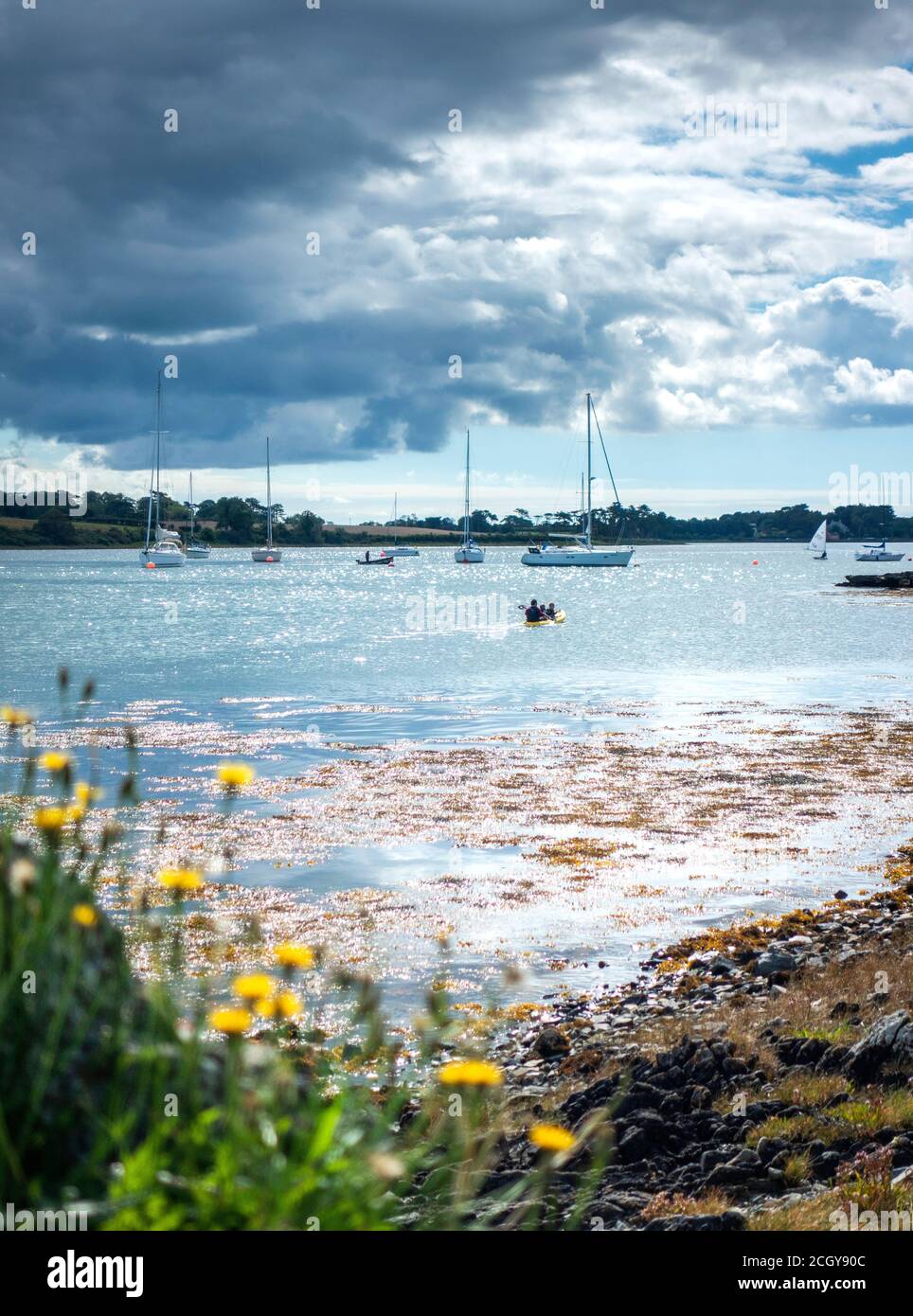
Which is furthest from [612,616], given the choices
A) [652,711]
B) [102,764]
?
[102,764]

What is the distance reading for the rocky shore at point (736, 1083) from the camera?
6781 millimetres

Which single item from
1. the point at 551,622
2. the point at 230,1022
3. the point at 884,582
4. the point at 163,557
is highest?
the point at 163,557

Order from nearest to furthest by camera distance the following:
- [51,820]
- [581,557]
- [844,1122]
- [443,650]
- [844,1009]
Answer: [51,820] → [844,1122] → [844,1009] → [443,650] → [581,557]

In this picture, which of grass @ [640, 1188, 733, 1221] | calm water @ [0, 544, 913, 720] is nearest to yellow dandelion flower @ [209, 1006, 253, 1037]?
grass @ [640, 1188, 733, 1221]

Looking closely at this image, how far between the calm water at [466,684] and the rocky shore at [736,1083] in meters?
1.18

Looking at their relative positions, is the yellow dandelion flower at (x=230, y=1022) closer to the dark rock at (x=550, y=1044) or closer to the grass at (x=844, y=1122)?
the grass at (x=844, y=1122)

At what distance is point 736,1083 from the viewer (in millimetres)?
8688

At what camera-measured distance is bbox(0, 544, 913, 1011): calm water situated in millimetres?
14352

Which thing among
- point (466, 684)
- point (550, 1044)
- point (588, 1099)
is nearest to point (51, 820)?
point (588, 1099)

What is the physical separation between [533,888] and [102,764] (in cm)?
1224

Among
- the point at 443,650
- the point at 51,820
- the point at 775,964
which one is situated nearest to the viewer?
the point at 51,820

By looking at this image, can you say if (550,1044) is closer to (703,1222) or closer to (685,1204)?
(685,1204)

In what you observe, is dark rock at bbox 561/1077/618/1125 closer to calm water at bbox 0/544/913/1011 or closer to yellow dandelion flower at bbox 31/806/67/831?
calm water at bbox 0/544/913/1011

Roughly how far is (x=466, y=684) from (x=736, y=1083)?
33734 millimetres
